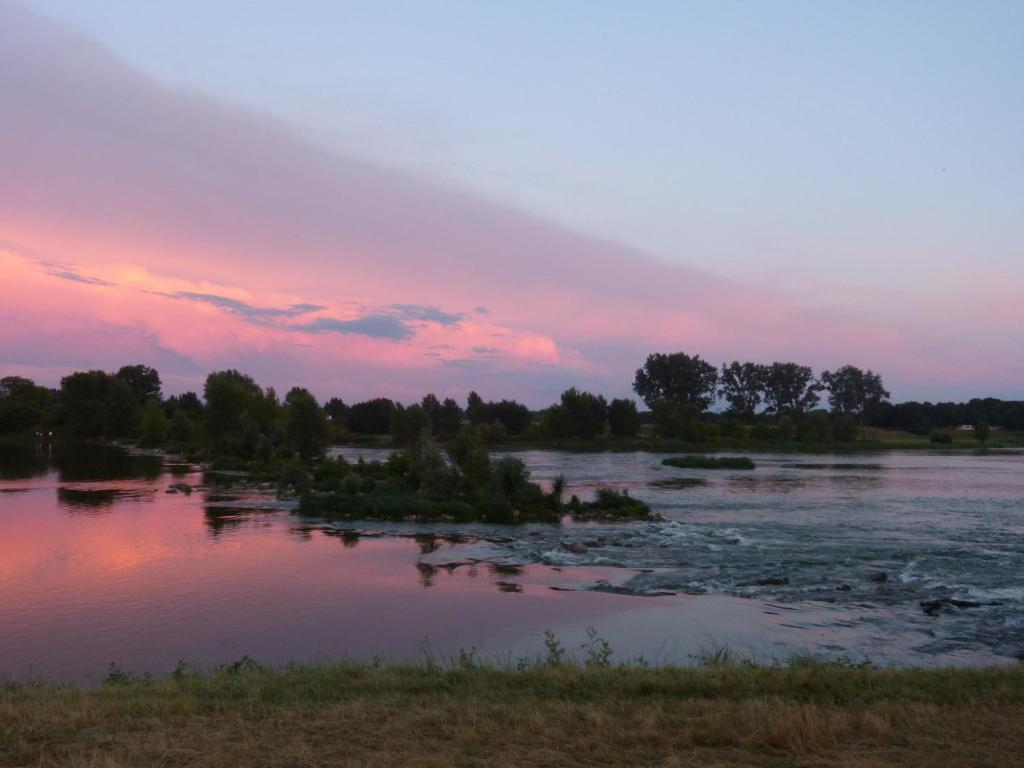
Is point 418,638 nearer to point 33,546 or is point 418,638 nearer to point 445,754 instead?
point 445,754

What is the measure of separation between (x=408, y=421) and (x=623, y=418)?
29790 millimetres

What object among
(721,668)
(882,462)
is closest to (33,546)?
(721,668)

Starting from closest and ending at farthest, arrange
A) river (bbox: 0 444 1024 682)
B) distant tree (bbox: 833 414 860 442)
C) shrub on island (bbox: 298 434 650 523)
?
river (bbox: 0 444 1024 682), shrub on island (bbox: 298 434 650 523), distant tree (bbox: 833 414 860 442)

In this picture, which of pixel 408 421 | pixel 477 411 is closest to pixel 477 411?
pixel 477 411

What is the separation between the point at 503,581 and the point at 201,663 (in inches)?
318

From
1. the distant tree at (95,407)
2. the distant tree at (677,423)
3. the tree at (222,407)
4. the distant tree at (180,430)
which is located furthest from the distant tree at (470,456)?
the distant tree at (95,407)

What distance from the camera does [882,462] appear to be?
244 ft

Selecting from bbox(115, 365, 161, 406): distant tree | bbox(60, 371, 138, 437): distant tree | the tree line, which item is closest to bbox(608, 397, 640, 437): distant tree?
the tree line

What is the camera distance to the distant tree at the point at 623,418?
106750mm

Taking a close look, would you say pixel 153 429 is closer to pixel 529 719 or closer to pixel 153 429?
pixel 153 429

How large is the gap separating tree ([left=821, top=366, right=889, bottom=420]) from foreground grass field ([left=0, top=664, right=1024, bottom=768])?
145210mm

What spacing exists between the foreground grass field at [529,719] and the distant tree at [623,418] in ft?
321

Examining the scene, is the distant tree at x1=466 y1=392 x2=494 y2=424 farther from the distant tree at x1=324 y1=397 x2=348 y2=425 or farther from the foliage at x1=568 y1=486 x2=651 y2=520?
the foliage at x1=568 y1=486 x2=651 y2=520

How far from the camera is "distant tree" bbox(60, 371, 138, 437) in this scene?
337 feet
